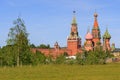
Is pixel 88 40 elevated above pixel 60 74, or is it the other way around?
pixel 88 40

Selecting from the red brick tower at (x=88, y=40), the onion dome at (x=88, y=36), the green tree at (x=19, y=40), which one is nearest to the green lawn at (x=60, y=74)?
the green tree at (x=19, y=40)

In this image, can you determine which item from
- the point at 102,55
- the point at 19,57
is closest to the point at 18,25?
the point at 19,57

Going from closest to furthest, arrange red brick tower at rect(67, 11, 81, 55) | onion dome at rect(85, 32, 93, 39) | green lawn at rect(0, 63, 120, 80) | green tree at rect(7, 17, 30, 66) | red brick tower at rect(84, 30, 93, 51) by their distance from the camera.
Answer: green lawn at rect(0, 63, 120, 80) < green tree at rect(7, 17, 30, 66) < red brick tower at rect(84, 30, 93, 51) < onion dome at rect(85, 32, 93, 39) < red brick tower at rect(67, 11, 81, 55)

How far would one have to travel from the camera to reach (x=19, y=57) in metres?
75.8

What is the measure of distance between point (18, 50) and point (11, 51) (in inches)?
72.0

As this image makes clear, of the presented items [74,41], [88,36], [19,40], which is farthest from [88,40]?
[19,40]

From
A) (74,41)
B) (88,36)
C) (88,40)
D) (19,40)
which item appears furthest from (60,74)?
(74,41)

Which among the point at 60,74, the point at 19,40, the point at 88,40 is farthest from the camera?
the point at 88,40

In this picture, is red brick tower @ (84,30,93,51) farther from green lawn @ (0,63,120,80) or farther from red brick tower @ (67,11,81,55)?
green lawn @ (0,63,120,80)

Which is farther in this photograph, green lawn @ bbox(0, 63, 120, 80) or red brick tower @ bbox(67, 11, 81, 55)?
red brick tower @ bbox(67, 11, 81, 55)

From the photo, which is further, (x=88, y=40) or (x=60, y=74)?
(x=88, y=40)

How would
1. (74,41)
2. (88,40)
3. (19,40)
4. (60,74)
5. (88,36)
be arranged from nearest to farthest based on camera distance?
(60,74)
(19,40)
(88,36)
(88,40)
(74,41)

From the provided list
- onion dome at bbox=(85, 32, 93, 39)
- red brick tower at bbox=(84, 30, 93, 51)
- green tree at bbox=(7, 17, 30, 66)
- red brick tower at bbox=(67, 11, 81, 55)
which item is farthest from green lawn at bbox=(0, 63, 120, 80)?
red brick tower at bbox=(67, 11, 81, 55)

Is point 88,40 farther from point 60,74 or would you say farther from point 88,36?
point 60,74
